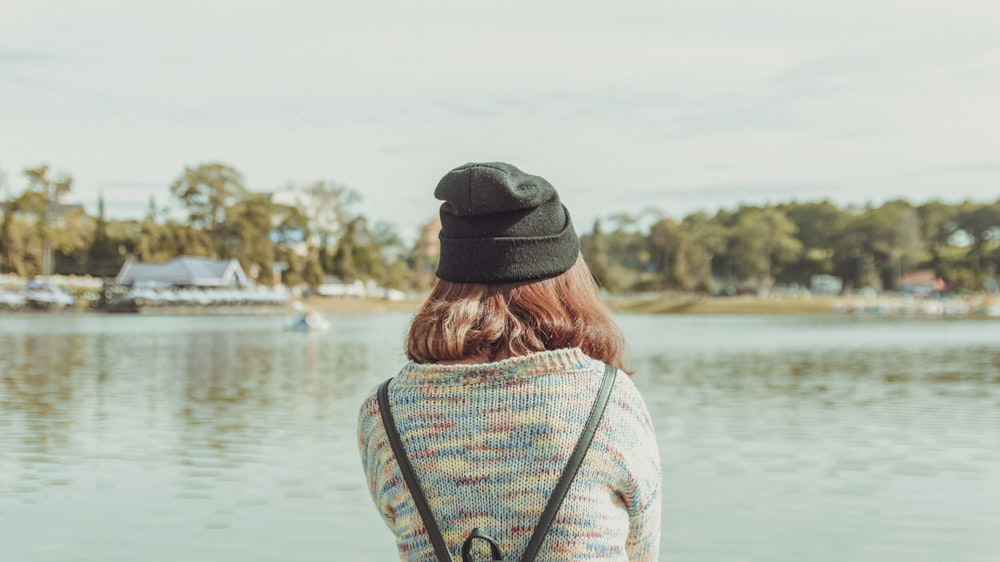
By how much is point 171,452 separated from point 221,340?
2417cm

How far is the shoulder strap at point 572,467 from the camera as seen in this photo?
185 cm

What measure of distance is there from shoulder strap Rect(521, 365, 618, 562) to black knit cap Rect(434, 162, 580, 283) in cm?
21

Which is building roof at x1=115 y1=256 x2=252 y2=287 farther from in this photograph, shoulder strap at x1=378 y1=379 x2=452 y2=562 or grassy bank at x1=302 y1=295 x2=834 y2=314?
shoulder strap at x1=378 y1=379 x2=452 y2=562

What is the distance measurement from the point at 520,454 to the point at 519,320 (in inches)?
8.6

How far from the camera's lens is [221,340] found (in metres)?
34.2

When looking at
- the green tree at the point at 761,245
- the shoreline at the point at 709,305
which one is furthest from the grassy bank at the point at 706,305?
the green tree at the point at 761,245

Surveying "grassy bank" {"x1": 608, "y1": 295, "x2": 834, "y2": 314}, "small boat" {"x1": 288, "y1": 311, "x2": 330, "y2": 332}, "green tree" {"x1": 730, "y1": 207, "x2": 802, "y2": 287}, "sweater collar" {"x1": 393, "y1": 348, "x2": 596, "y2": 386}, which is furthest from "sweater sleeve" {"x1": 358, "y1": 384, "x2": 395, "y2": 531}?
"green tree" {"x1": 730, "y1": 207, "x2": 802, "y2": 287}

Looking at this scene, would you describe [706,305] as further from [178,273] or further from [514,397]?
[514,397]

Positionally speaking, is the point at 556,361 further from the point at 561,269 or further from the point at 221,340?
the point at 221,340

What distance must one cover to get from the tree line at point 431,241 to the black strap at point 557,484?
65.6 m

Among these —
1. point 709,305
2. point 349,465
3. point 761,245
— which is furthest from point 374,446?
point 761,245

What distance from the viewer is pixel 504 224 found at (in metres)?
1.89

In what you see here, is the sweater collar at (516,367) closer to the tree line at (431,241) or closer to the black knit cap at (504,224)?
the black knit cap at (504,224)

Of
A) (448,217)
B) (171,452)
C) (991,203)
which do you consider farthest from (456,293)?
(991,203)
